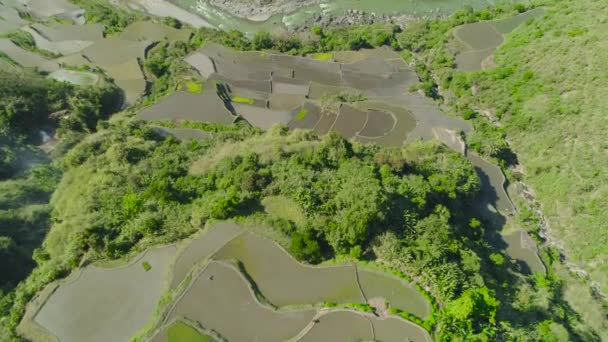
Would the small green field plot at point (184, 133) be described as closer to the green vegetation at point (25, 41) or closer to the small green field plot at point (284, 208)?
the small green field plot at point (284, 208)

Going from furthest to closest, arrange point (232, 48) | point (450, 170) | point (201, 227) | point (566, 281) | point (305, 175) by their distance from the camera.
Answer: point (232, 48) → point (450, 170) → point (566, 281) → point (305, 175) → point (201, 227)

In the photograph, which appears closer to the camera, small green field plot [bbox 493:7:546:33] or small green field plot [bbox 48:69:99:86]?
small green field plot [bbox 48:69:99:86]

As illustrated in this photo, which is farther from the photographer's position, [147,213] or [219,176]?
[219,176]

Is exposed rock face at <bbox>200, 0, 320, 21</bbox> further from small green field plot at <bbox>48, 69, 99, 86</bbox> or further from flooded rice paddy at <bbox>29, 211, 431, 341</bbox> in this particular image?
flooded rice paddy at <bbox>29, 211, 431, 341</bbox>

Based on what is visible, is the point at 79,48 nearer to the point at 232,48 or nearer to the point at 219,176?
the point at 232,48

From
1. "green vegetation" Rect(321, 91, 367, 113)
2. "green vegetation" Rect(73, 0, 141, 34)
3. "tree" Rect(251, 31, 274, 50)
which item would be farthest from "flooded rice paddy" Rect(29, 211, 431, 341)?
"green vegetation" Rect(73, 0, 141, 34)

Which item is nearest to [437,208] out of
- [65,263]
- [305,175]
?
[305,175]
